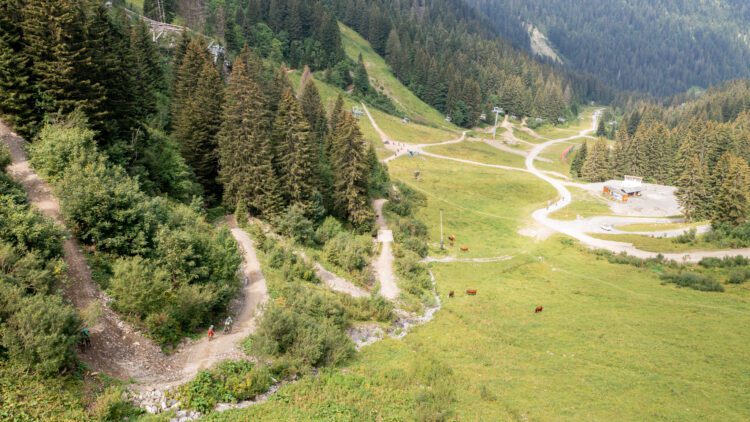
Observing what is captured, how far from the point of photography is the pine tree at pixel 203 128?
4678 cm

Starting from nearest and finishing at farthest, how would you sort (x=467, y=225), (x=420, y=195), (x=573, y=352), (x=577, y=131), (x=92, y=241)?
1. (x=92, y=241)
2. (x=573, y=352)
3. (x=467, y=225)
4. (x=420, y=195)
5. (x=577, y=131)

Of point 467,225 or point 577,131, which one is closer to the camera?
point 467,225

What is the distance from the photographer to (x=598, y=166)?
355ft

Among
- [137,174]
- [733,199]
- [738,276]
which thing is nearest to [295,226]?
[137,174]

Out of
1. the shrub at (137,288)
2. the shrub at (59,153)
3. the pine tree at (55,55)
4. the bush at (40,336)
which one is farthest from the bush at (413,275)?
the bush at (40,336)

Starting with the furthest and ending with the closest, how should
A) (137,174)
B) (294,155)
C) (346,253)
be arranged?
(294,155) → (346,253) → (137,174)

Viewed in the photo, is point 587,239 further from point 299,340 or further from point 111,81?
point 111,81

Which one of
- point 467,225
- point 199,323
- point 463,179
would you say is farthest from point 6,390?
point 463,179

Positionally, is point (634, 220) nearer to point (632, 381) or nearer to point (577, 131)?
point (632, 381)

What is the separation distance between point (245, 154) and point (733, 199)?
240 feet

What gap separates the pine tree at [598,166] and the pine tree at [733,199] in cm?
3619

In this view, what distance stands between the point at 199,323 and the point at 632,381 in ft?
81.1

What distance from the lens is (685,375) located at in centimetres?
2608

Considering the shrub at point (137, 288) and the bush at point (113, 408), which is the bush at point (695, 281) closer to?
the shrub at point (137, 288)
